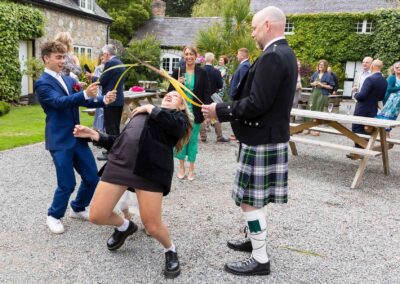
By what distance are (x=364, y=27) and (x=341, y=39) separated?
1.61 metres

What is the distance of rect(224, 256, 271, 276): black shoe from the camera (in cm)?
333

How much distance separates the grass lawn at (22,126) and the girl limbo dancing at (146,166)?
17.4ft

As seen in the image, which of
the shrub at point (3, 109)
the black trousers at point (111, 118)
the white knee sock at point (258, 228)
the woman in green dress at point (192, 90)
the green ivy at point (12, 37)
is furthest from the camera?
the green ivy at point (12, 37)

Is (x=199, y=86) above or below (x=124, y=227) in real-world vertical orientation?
above

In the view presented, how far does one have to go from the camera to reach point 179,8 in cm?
4928

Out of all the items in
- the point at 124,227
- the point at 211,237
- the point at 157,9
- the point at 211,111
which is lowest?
the point at 211,237

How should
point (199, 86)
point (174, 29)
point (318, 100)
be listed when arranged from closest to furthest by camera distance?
point (199, 86)
point (318, 100)
point (174, 29)

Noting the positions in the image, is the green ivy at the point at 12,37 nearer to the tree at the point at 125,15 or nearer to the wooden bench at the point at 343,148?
the wooden bench at the point at 343,148

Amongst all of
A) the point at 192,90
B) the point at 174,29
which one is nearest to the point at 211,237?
the point at 192,90

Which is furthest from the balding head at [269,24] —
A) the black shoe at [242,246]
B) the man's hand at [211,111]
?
the black shoe at [242,246]

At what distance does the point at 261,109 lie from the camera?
114 inches

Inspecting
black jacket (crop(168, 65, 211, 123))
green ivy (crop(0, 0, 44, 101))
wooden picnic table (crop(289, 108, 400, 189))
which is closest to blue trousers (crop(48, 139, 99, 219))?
black jacket (crop(168, 65, 211, 123))

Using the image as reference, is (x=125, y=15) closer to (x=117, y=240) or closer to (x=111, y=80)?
(x=111, y=80)

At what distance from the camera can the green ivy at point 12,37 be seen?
13664 millimetres
